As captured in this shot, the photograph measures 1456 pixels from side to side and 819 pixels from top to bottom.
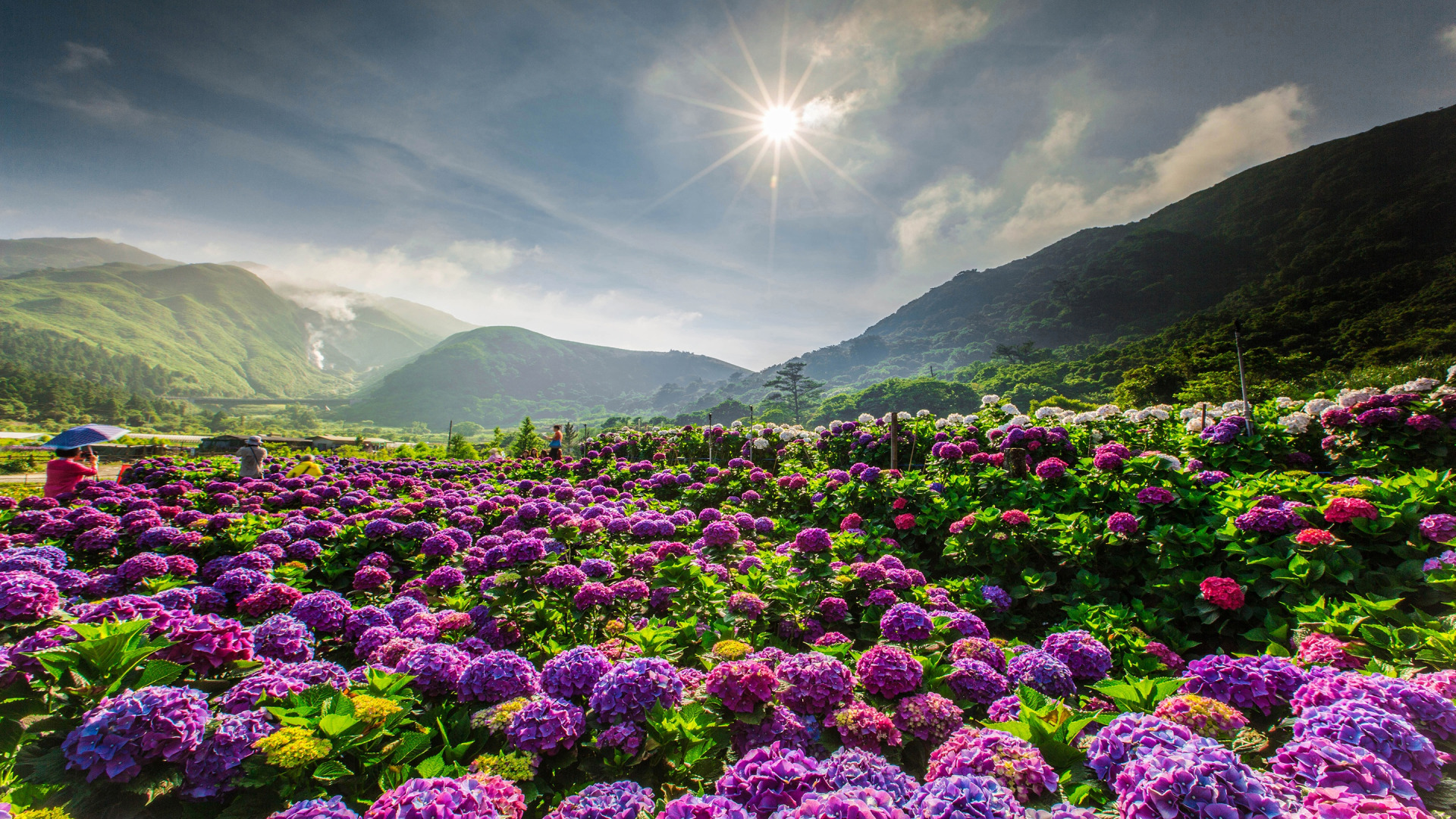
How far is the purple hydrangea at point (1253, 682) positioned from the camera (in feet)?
7.77

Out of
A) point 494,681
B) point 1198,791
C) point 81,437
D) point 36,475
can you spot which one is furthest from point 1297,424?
point 36,475

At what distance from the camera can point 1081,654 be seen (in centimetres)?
295

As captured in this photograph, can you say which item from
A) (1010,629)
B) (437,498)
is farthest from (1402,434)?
(437,498)

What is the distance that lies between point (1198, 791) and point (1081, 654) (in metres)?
1.66

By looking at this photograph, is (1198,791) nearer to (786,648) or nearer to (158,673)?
(786,648)

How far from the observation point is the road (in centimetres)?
1563

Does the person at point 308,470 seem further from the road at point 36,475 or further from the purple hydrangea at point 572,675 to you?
the road at point 36,475

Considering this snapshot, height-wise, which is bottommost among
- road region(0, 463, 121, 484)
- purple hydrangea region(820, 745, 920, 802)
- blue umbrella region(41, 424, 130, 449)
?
road region(0, 463, 121, 484)

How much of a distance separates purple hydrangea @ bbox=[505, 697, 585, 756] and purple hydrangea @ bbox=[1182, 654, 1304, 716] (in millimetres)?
3001

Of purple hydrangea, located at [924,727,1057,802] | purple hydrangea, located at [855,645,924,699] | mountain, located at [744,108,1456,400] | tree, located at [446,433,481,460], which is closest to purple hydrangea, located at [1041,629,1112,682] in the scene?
purple hydrangea, located at [855,645,924,699]

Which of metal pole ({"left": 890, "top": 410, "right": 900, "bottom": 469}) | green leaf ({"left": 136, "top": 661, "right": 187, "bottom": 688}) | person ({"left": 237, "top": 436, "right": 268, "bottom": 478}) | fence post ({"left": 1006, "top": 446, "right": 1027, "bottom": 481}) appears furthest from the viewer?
person ({"left": 237, "top": 436, "right": 268, "bottom": 478})

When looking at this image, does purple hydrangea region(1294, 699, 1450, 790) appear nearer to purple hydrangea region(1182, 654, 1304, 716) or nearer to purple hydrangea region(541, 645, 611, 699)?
purple hydrangea region(1182, 654, 1304, 716)

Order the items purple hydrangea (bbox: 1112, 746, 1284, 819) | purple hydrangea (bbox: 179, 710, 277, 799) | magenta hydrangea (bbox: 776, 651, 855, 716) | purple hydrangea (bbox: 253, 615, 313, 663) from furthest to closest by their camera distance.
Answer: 1. purple hydrangea (bbox: 253, 615, 313, 663)
2. magenta hydrangea (bbox: 776, 651, 855, 716)
3. purple hydrangea (bbox: 179, 710, 277, 799)
4. purple hydrangea (bbox: 1112, 746, 1284, 819)

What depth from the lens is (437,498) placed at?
5953 millimetres
